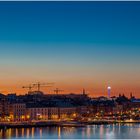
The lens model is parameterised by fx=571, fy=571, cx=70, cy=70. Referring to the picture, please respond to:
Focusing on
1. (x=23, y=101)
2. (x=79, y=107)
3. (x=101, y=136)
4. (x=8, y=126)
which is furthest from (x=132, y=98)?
(x=101, y=136)

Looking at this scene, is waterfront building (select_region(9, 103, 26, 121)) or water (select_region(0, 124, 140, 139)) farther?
waterfront building (select_region(9, 103, 26, 121))

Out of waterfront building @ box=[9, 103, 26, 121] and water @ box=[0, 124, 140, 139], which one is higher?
waterfront building @ box=[9, 103, 26, 121]

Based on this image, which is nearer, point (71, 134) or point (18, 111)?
point (71, 134)

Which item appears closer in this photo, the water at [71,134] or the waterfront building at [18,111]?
the water at [71,134]

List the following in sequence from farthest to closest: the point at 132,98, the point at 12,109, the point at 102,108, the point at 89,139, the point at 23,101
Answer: the point at 132,98 → the point at 102,108 → the point at 23,101 → the point at 12,109 → the point at 89,139

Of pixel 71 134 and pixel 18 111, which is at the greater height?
pixel 18 111

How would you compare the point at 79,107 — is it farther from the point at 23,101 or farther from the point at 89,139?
the point at 89,139

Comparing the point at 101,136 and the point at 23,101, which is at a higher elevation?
the point at 23,101

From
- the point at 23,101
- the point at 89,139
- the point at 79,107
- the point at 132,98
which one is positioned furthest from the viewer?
the point at 132,98

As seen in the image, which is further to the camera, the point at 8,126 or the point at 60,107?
the point at 60,107

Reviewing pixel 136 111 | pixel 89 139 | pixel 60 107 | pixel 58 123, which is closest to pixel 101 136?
pixel 89 139

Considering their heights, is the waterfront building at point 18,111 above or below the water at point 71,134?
above
